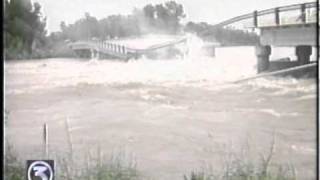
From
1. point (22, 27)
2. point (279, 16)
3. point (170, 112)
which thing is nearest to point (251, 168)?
point (170, 112)

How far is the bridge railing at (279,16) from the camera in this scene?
2576mm

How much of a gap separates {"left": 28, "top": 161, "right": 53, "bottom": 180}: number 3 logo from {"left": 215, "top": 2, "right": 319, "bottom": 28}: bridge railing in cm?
106

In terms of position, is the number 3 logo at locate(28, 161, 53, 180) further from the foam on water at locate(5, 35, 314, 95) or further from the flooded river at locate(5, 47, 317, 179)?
the foam on water at locate(5, 35, 314, 95)

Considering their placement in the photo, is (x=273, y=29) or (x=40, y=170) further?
(x=273, y=29)

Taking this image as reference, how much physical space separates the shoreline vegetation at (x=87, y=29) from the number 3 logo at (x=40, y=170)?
500 mm

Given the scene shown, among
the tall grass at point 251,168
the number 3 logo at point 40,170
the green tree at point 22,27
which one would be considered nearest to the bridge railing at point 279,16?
the tall grass at point 251,168

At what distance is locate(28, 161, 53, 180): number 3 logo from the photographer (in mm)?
2496

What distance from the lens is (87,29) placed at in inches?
100

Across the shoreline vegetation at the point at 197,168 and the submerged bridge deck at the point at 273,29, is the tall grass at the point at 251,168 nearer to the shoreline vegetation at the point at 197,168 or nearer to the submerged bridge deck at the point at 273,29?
the shoreline vegetation at the point at 197,168

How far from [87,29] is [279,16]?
3.02 ft

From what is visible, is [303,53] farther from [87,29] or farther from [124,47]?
[87,29]

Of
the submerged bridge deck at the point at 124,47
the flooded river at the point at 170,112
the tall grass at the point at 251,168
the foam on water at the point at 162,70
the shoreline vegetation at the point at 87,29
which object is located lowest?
the tall grass at the point at 251,168

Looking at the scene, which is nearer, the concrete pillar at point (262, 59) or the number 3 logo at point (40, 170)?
the number 3 logo at point (40, 170)

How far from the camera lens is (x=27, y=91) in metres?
2.52
